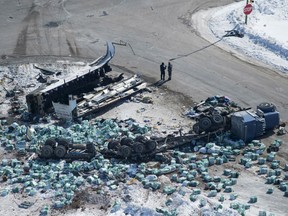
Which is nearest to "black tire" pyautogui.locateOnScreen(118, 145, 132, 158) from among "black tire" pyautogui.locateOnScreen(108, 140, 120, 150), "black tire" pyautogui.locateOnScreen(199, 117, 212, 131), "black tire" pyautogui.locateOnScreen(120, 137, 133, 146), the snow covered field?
"black tire" pyautogui.locateOnScreen(120, 137, 133, 146)

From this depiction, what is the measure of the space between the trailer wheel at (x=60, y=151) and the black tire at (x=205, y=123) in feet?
22.2

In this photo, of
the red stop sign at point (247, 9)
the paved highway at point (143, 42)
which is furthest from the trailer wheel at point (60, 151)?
the red stop sign at point (247, 9)

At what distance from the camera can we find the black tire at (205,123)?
26.4 metres

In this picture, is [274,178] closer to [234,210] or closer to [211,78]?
[234,210]

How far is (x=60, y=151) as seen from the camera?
82.5 ft

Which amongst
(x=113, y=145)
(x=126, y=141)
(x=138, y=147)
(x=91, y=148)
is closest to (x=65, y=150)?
(x=91, y=148)

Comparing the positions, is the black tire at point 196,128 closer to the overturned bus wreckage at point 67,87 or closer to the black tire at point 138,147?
the black tire at point 138,147

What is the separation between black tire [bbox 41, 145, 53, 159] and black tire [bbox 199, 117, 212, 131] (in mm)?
7377

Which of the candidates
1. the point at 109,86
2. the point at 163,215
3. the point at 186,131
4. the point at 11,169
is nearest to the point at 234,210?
the point at 163,215

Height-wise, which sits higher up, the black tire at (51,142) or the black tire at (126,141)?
the black tire at (126,141)

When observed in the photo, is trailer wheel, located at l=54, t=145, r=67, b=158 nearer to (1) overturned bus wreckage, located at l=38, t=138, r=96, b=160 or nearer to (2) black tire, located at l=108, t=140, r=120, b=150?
(1) overturned bus wreckage, located at l=38, t=138, r=96, b=160

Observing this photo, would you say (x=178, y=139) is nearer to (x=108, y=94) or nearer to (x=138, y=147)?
(x=138, y=147)

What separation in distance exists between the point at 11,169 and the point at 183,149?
8222mm

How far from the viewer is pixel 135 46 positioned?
39.1m
